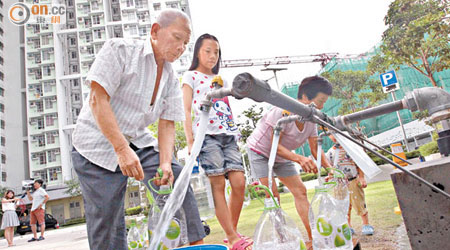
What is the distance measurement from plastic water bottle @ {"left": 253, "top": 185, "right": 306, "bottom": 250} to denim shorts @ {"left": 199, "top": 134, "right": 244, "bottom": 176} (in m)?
0.98

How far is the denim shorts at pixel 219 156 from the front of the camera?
7.57ft

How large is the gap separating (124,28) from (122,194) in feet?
120

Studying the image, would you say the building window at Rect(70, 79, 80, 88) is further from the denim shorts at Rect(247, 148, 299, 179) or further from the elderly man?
the elderly man

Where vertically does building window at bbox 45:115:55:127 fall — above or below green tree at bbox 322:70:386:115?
above

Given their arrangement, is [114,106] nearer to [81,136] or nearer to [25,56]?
[81,136]

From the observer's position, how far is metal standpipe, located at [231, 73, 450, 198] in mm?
716

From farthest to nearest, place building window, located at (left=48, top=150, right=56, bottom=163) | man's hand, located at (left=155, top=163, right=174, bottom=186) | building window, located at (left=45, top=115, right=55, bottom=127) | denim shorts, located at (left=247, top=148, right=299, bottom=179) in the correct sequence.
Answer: building window, located at (left=45, top=115, right=55, bottom=127) → building window, located at (left=48, top=150, right=56, bottom=163) → denim shorts, located at (left=247, top=148, right=299, bottom=179) → man's hand, located at (left=155, top=163, right=174, bottom=186)

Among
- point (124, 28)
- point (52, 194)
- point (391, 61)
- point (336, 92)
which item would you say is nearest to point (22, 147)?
point (52, 194)

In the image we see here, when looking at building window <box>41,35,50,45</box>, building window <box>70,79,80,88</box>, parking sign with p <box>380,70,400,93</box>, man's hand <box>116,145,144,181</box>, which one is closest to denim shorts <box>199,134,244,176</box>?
man's hand <box>116,145,144,181</box>

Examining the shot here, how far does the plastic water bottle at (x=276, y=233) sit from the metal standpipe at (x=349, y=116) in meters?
0.51

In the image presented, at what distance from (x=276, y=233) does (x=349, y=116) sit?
24.9 inches

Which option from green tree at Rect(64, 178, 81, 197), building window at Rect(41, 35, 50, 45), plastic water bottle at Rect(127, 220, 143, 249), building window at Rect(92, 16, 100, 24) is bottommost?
plastic water bottle at Rect(127, 220, 143, 249)

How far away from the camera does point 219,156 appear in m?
2.33

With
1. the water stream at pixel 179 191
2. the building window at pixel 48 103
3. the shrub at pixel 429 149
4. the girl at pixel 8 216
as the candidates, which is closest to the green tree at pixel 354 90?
the shrub at pixel 429 149
